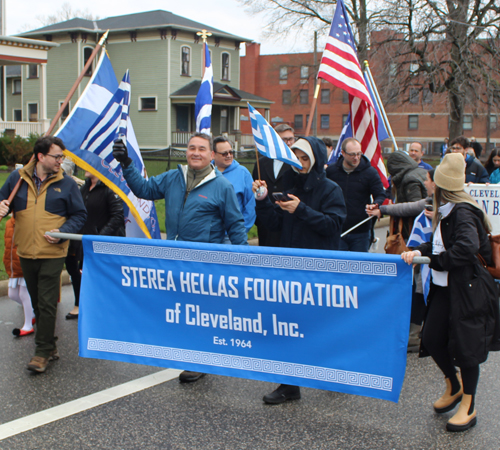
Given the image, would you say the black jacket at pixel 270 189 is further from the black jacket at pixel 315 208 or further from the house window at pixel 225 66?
the house window at pixel 225 66

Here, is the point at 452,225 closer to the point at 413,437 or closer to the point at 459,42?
the point at 413,437

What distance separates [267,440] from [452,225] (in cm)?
186

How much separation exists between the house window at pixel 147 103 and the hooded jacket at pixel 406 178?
119ft

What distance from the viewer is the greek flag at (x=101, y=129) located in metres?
5.23

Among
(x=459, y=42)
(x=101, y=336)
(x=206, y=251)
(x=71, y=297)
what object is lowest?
(x=71, y=297)

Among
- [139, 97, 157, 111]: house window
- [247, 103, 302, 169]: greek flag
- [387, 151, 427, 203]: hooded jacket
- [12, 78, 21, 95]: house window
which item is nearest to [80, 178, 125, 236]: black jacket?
[247, 103, 302, 169]: greek flag

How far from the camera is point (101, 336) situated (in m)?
4.51

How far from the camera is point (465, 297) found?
12.8ft

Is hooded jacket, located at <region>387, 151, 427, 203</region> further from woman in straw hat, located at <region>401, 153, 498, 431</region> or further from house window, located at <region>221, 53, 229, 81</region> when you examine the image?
house window, located at <region>221, 53, 229, 81</region>

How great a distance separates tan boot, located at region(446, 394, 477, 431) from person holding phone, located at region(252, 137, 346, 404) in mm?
1118

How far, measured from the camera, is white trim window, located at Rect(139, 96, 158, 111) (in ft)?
134

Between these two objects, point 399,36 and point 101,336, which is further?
point 399,36

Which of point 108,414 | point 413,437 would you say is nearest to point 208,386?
point 108,414

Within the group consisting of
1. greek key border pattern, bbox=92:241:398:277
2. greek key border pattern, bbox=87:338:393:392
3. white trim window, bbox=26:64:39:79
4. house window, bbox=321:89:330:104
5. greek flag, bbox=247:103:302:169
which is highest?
house window, bbox=321:89:330:104
